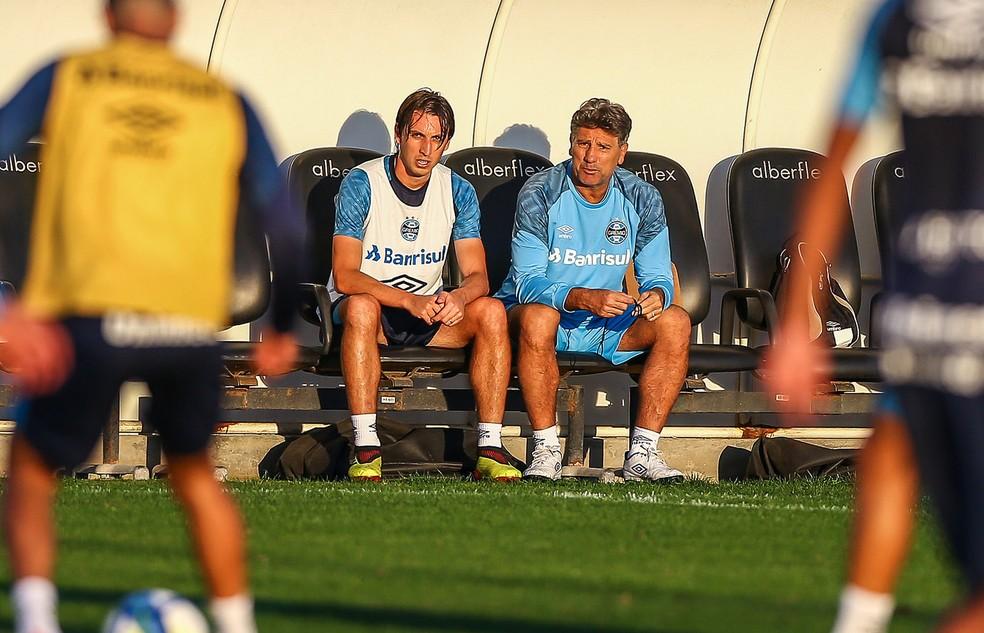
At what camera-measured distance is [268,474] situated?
926cm

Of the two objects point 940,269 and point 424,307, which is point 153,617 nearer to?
point 940,269

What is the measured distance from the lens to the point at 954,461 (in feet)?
9.85

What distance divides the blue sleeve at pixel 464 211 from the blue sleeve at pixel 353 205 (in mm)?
439

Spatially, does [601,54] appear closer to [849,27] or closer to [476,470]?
[849,27]

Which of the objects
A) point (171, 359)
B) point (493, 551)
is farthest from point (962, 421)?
point (493, 551)

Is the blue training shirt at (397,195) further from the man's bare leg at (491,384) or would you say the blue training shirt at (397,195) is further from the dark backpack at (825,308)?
the dark backpack at (825,308)

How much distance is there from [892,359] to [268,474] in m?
6.45

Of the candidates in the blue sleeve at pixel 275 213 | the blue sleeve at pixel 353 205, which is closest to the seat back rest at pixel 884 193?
the blue sleeve at pixel 353 205

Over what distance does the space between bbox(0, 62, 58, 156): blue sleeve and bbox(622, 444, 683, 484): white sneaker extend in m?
5.20

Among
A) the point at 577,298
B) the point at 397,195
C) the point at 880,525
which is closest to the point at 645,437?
the point at 577,298

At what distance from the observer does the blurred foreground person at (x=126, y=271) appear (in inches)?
144

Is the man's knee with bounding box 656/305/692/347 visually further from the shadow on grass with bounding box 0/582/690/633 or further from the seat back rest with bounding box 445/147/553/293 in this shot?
the shadow on grass with bounding box 0/582/690/633

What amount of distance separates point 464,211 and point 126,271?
5.39 metres

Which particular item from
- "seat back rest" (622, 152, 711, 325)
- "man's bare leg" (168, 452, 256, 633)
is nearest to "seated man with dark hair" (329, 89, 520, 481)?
"seat back rest" (622, 152, 711, 325)
